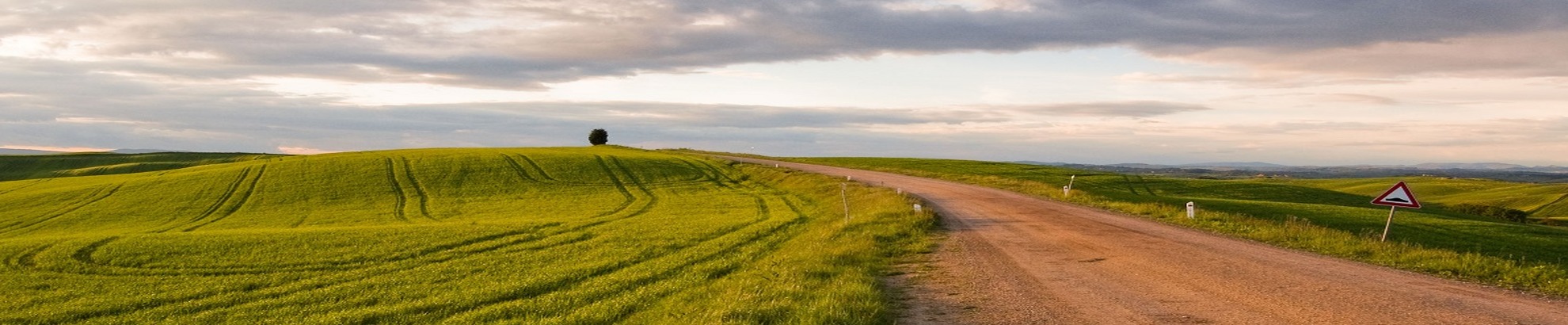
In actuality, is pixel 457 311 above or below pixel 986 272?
below

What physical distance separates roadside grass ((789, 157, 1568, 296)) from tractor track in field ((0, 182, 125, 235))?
2056 inches

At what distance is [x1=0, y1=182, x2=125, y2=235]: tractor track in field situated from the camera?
43.4 meters

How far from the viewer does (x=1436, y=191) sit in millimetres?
123125

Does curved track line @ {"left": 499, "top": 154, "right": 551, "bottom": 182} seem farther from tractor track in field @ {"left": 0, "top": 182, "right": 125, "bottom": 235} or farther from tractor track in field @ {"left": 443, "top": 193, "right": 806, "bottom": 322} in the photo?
tractor track in field @ {"left": 443, "top": 193, "right": 806, "bottom": 322}

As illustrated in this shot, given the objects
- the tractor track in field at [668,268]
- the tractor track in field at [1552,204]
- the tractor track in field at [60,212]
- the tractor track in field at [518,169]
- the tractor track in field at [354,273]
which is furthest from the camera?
the tractor track in field at [1552,204]

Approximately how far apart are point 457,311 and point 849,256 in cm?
822

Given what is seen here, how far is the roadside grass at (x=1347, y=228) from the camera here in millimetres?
15672

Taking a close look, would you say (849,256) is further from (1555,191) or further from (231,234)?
(1555,191)

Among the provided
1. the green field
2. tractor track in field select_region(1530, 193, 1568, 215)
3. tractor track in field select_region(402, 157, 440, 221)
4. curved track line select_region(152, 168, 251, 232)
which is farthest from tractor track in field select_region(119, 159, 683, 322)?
tractor track in field select_region(1530, 193, 1568, 215)

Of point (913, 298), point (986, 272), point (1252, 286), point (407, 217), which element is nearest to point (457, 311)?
point (913, 298)

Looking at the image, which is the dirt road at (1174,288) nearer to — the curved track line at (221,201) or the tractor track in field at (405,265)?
the tractor track in field at (405,265)

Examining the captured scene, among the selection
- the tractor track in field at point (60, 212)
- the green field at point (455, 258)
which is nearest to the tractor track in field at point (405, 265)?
the green field at point (455, 258)

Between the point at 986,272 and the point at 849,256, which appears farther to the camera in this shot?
the point at 849,256

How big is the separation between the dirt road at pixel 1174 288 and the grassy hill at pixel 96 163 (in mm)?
111099
